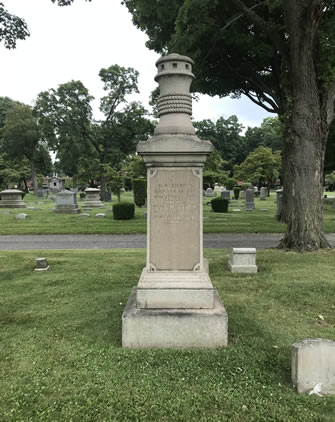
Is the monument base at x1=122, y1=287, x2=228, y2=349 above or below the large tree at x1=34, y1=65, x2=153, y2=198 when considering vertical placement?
below

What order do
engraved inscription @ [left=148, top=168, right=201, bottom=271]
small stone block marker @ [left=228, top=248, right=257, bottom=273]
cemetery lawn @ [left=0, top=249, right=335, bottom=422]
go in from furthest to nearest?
1. small stone block marker @ [left=228, top=248, right=257, bottom=273]
2. engraved inscription @ [left=148, top=168, right=201, bottom=271]
3. cemetery lawn @ [left=0, top=249, right=335, bottom=422]

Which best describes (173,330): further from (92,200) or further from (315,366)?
(92,200)

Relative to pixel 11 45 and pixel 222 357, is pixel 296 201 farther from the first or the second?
pixel 11 45

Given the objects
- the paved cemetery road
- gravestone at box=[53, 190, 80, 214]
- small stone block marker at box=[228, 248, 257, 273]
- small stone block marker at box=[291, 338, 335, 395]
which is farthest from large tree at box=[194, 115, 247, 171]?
small stone block marker at box=[291, 338, 335, 395]

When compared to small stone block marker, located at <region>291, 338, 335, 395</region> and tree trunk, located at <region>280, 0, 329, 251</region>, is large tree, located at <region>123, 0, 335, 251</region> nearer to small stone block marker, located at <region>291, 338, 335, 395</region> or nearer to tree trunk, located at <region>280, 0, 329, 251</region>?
tree trunk, located at <region>280, 0, 329, 251</region>

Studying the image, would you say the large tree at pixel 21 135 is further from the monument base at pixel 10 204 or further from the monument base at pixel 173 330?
the monument base at pixel 173 330

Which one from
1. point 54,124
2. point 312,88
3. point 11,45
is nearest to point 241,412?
point 312,88

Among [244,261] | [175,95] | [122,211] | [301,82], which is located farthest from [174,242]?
[122,211]

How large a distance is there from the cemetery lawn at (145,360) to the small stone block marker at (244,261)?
679 millimetres

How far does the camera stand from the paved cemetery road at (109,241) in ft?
39.5

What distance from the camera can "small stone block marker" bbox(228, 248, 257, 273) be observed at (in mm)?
7328

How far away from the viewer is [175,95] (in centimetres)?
432

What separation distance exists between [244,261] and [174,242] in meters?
3.56

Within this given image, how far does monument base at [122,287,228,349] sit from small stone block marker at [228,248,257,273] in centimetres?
351
